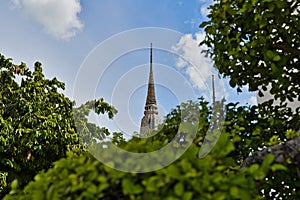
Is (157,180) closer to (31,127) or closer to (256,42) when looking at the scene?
(256,42)

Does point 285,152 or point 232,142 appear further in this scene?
point 232,142

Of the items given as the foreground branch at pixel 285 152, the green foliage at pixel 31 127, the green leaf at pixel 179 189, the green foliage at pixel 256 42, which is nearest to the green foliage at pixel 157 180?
the green leaf at pixel 179 189

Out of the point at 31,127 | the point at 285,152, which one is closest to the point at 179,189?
the point at 285,152

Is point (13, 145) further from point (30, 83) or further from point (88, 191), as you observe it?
point (88, 191)

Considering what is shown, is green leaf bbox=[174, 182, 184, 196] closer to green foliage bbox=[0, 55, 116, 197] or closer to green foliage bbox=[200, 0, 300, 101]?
green foliage bbox=[200, 0, 300, 101]

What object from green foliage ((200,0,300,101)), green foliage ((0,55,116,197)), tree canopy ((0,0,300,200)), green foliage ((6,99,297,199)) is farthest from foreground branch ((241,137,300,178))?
green foliage ((0,55,116,197))

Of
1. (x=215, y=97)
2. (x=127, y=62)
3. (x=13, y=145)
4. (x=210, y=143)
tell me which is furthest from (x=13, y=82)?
(x=210, y=143)

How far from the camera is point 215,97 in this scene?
3371mm

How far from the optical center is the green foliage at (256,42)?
10.0ft

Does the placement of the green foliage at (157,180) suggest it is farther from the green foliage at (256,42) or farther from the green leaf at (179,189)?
the green foliage at (256,42)

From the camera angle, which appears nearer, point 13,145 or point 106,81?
point 106,81

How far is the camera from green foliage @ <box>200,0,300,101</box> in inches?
120

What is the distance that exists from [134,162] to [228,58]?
1798mm

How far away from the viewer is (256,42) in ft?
10.2
